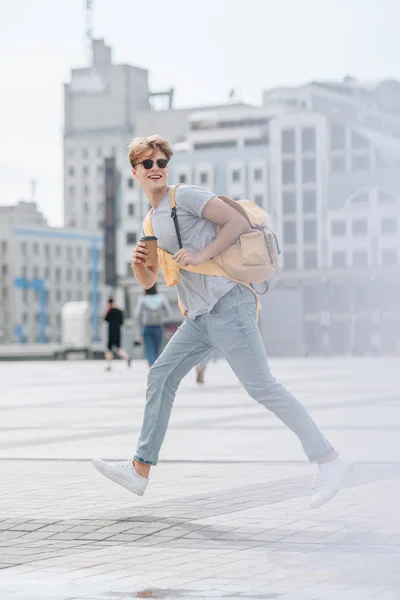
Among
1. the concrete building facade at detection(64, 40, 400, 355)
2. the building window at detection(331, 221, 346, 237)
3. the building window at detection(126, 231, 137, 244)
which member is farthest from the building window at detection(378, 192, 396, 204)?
the building window at detection(126, 231, 137, 244)

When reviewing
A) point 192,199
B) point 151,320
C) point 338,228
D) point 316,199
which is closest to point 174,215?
point 192,199

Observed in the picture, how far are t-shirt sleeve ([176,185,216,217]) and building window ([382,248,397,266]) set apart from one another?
101 meters

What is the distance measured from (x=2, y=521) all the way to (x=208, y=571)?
163 centimetres

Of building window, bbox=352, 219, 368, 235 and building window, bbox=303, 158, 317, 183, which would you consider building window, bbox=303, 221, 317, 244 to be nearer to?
building window, bbox=303, 158, 317, 183

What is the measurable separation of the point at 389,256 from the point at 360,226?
→ 360 cm

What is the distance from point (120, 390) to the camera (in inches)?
808

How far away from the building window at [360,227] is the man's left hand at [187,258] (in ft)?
338

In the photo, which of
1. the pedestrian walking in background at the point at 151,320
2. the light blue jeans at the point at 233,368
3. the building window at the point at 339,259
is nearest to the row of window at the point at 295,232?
the building window at the point at 339,259

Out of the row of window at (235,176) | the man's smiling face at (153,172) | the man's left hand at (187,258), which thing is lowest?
the man's left hand at (187,258)

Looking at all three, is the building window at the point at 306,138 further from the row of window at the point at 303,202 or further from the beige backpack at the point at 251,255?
the beige backpack at the point at 251,255

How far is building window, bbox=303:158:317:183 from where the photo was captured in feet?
368

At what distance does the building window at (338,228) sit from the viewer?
111 m

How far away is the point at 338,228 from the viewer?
111312 mm

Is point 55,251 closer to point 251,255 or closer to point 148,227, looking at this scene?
point 148,227
